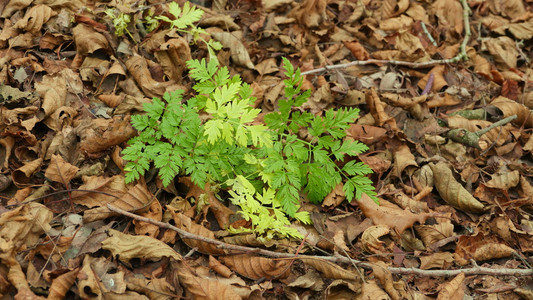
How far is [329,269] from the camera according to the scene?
264cm

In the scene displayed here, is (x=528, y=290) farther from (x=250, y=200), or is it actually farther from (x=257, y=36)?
(x=257, y=36)

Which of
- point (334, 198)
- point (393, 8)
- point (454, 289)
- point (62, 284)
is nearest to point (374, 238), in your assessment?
point (334, 198)

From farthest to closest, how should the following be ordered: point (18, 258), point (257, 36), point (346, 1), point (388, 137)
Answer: point (346, 1) → point (257, 36) → point (388, 137) → point (18, 258)

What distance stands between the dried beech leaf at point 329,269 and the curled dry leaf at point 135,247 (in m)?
0.83

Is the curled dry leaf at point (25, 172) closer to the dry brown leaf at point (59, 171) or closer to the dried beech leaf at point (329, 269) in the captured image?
the dry brown leaf at point (59, 171)

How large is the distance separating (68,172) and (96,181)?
0.18 m

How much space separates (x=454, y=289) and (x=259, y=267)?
126 centimetres

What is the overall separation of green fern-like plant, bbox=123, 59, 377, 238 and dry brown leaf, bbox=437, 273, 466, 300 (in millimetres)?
734

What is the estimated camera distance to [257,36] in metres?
4.20

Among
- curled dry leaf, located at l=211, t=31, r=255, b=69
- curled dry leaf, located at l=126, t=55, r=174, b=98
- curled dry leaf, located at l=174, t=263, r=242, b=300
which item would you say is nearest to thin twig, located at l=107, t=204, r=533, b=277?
curled dry leaf, located at l=174, t=263, r=242, b=300

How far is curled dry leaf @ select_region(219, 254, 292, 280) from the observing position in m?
2.57

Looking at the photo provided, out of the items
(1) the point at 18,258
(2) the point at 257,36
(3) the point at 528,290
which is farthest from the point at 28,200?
(3) the point at 528,290

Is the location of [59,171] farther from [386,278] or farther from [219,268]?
[386,278]

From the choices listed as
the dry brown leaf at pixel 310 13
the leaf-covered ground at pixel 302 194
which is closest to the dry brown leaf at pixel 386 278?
the leaf-covered ground at pixel 302 194
